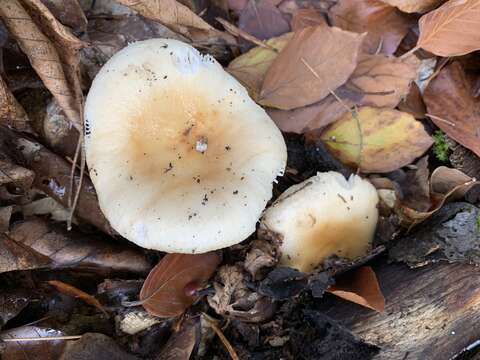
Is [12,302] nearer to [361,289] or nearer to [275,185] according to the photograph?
Answer: [275,185]

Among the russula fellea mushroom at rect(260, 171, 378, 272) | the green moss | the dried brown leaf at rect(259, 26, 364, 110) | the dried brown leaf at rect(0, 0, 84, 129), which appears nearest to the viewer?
the dried brown leaf at rect(0, 0, 84, 129)

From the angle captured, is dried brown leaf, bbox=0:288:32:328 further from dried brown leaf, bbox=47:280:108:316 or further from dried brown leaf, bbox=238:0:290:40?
dried brown leaf, bbox=238:0:290:40

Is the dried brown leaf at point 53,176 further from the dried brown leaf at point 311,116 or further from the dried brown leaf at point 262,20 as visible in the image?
the dried brown leaf at point 262,20

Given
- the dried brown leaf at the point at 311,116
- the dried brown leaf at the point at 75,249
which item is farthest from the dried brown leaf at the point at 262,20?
the dried brown leaf at the point at 75,249

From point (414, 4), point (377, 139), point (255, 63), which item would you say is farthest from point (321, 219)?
point (414, 4)

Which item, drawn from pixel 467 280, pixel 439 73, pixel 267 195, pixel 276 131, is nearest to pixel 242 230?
pixel 267 195

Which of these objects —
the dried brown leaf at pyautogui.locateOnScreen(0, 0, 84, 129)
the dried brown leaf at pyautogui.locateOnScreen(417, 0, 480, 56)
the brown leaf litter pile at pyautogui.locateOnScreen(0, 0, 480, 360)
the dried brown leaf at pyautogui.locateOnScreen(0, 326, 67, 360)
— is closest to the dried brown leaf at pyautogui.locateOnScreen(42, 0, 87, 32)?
the brown leaf litter pile at pyautogui.locateOnScreen(0, 0, 480, 360)
